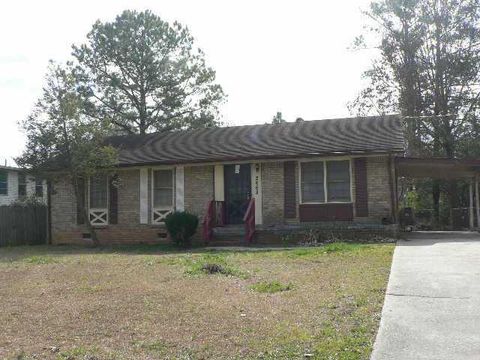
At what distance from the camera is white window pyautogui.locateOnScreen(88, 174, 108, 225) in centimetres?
2034

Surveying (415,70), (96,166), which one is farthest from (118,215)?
(415,70)

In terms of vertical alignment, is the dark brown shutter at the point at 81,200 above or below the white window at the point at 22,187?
below

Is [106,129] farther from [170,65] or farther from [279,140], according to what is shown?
[170,65]

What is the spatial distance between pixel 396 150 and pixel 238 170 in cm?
547

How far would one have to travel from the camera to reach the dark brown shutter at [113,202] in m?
20.1

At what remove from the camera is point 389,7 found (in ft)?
105

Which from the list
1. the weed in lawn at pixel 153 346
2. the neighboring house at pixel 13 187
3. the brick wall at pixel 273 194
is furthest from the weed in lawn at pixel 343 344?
the neighboring house at pixel 13 187

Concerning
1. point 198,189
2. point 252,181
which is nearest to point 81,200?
point 198,189

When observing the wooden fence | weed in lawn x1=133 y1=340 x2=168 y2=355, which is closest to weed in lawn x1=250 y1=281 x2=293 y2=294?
weed in lawn x1=133 y1=340 x2=168 y2=355

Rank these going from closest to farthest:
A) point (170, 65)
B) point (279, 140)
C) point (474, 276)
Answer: point (474, 276) < point (279, 140) < point (170, 65)

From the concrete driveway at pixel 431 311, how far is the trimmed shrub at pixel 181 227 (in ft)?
27.2

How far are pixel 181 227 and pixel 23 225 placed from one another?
26.4 feet

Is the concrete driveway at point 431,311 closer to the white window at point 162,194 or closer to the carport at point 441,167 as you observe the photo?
the carport at point 441,167

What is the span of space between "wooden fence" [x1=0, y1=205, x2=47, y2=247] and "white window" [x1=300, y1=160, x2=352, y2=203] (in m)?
11.4
